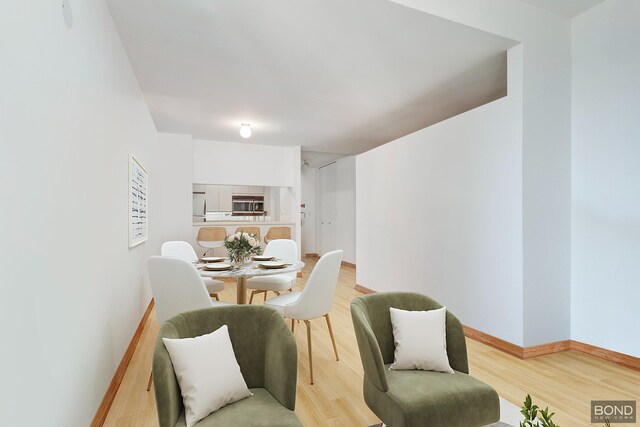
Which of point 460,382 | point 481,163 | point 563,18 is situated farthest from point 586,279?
point 563,18

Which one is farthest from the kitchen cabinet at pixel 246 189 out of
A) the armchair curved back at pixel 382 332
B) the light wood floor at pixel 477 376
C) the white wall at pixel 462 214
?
the armchair curved back at pixel 382 332

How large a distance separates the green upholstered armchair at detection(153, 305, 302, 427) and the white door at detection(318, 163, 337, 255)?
22.0 ft

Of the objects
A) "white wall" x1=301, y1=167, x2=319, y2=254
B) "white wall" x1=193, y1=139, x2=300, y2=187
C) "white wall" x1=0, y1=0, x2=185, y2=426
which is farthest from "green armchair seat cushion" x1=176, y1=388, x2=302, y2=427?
"white wall" x1=301, y1=167, x2=319, y2=254

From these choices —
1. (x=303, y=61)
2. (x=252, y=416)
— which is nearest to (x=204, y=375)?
(x=252, y=416)

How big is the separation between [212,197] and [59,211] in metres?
5.54

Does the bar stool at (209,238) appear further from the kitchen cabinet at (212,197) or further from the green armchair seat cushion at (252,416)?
the green armchair seat cushion at (252,416)

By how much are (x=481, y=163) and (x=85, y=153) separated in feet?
10.2

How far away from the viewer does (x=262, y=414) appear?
1.34 metres

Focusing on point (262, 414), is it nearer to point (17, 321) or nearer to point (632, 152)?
point (17, 321)

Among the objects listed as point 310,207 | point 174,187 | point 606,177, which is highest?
point 174,187

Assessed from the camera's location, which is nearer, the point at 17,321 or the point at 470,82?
the point at 17,321

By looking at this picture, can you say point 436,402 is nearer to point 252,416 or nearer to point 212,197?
point 252,416

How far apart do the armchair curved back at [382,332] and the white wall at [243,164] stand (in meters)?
4.67

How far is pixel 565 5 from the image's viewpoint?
9.23ft
